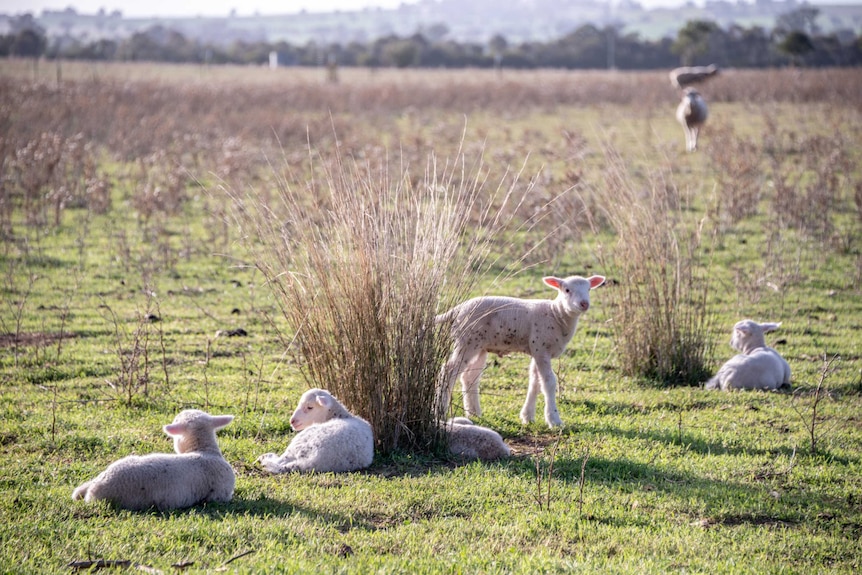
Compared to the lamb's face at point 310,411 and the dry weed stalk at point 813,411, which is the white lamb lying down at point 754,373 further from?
the lamb's face at point 310,411

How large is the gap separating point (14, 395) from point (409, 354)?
350 centimetres

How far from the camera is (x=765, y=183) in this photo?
1817cm

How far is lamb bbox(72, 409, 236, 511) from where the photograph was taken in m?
5.37

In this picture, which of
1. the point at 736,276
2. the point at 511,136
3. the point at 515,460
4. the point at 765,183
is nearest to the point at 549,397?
the point at 515,460

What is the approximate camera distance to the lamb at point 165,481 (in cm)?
537

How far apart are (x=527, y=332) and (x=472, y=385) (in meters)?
0.60

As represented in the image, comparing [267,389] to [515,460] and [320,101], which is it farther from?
[320,101]

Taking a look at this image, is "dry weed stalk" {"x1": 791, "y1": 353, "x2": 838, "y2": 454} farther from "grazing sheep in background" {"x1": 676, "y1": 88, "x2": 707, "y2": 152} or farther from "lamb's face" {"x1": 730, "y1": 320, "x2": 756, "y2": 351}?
"grazing sheep in background" {"x1": 676, "y1": 88, "x2": 707, "y2": 152}

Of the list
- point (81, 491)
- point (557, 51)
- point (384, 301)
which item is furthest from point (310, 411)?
point (557, 51)

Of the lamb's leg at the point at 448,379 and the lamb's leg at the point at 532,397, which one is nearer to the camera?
the lamb's leg at the point at 448,379

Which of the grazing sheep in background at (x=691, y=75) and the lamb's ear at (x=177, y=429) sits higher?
the grazing sheep in background at (x=691, y=75)

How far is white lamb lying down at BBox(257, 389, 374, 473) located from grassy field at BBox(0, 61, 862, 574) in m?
0.13

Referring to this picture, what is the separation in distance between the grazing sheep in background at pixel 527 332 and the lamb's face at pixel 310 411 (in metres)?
1.14

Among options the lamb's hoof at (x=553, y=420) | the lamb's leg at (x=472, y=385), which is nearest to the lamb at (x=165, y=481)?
the lamb's leg at (x=472, y=385)
